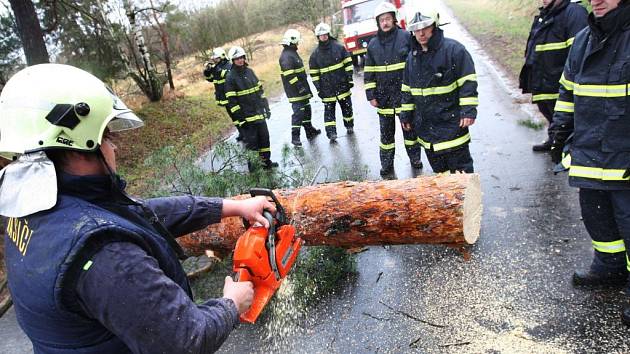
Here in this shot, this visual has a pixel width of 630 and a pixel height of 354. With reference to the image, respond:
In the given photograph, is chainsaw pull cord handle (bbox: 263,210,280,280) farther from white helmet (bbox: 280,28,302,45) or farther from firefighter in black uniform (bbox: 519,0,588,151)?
white helmet (bbox: 280,28,302,45)

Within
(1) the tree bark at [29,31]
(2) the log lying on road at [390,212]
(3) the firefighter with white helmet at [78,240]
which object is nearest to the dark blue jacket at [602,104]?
(2) the log lying on road at [390,212]

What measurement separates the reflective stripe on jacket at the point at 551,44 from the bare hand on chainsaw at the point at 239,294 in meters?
4.37

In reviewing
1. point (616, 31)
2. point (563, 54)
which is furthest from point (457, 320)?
point (563, 54)

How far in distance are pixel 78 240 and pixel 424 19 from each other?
347cm

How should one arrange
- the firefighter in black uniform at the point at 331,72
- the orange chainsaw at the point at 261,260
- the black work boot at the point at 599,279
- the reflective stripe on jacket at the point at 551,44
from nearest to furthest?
1. the orange chainsaw at the point at 261,260
2. the black work boot at the point at 599,279
3. the reflective stripe on jacket at the point at 551,44
4. the firefighter in black uniform at the point at 331,72

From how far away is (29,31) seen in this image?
7.56 m

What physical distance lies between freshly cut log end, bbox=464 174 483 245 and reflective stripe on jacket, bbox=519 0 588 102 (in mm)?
2446

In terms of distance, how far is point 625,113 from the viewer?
2.39 m

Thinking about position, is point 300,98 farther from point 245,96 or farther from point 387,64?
point 387,64

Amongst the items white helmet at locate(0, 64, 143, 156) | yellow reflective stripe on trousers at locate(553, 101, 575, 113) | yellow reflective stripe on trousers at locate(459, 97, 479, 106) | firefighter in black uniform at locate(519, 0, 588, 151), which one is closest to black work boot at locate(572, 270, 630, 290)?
yellow reflective stripe on trousers at locate(553, 101, 575, 113)

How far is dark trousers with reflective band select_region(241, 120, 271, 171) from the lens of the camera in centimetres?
680

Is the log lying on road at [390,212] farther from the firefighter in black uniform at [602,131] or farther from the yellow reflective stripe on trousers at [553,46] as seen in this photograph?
the yellow reflective stripe on trousers at [553,46]

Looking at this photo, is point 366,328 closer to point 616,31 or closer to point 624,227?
point 624,227

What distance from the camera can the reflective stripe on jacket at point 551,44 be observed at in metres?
4.45
